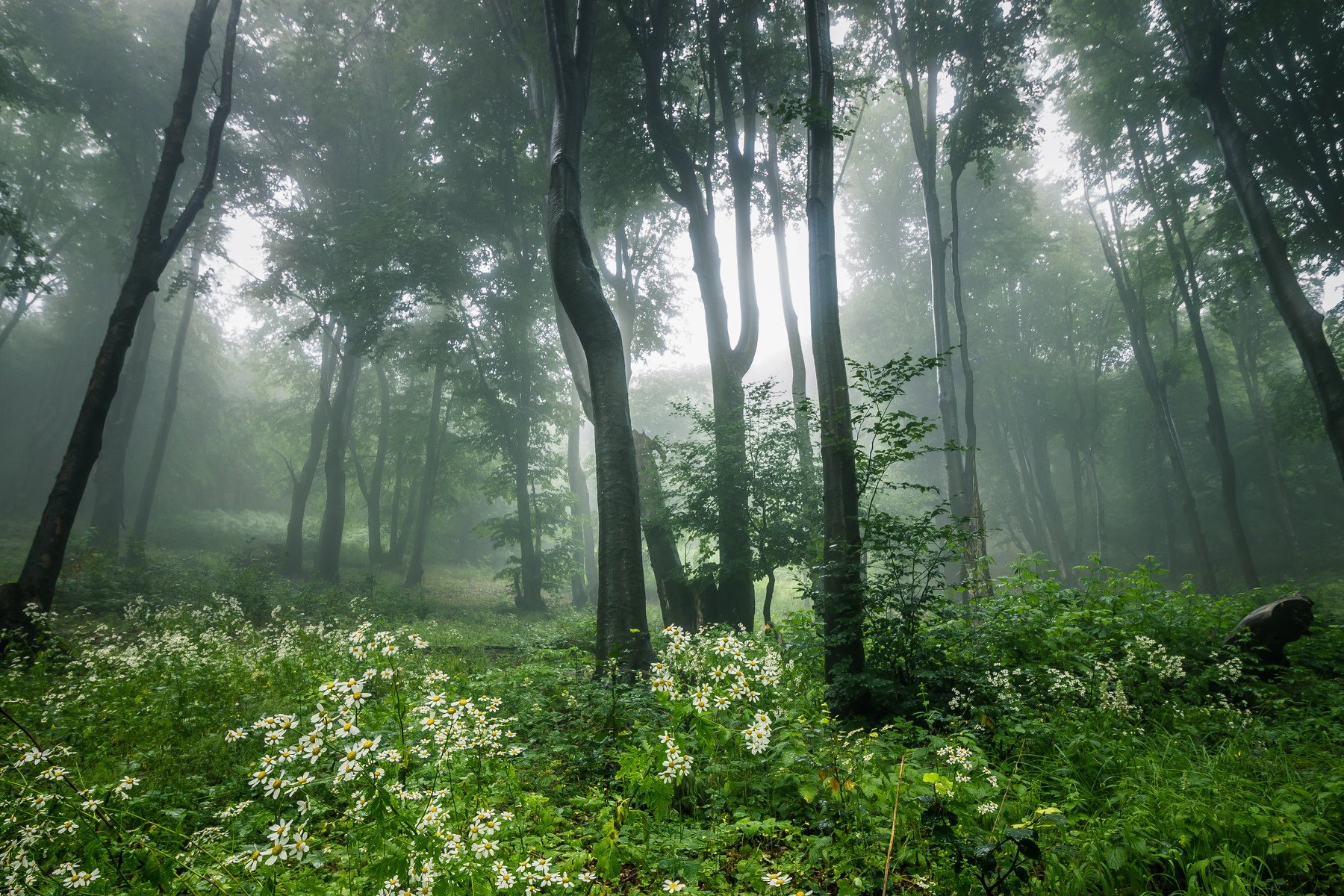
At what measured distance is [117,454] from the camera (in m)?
16.1

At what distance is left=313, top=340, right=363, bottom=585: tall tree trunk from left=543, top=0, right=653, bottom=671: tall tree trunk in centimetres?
1368

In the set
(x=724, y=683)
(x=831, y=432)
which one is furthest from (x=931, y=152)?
(x=724, y=683)

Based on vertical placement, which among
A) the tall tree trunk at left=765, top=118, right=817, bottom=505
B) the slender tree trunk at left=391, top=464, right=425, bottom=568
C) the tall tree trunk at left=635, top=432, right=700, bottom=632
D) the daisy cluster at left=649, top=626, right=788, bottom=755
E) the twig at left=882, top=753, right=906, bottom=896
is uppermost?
the tall tree trunk at left=765, top=118, right=817, bottom=505

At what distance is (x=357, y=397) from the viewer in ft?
87.2

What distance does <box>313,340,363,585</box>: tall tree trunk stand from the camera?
1852 centimetres

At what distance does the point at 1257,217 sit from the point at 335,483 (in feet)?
78.7

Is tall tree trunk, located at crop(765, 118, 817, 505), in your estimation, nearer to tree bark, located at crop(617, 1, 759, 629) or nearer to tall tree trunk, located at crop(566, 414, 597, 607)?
tree bark, located at crop(617, 1, 759, 629)

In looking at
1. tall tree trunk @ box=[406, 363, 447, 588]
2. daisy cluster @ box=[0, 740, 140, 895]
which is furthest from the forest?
tall tree trunk @ box=[406, 363, 447, 588]

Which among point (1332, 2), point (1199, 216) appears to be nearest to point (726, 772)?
point (1332, 2)

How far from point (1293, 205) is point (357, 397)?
3240cm

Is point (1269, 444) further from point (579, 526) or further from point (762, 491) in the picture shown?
point (579, 526)

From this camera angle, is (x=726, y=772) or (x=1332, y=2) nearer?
(x=726, y=772)

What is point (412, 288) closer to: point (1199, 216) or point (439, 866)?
point (439, 866)

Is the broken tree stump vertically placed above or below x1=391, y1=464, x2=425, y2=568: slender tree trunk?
below
